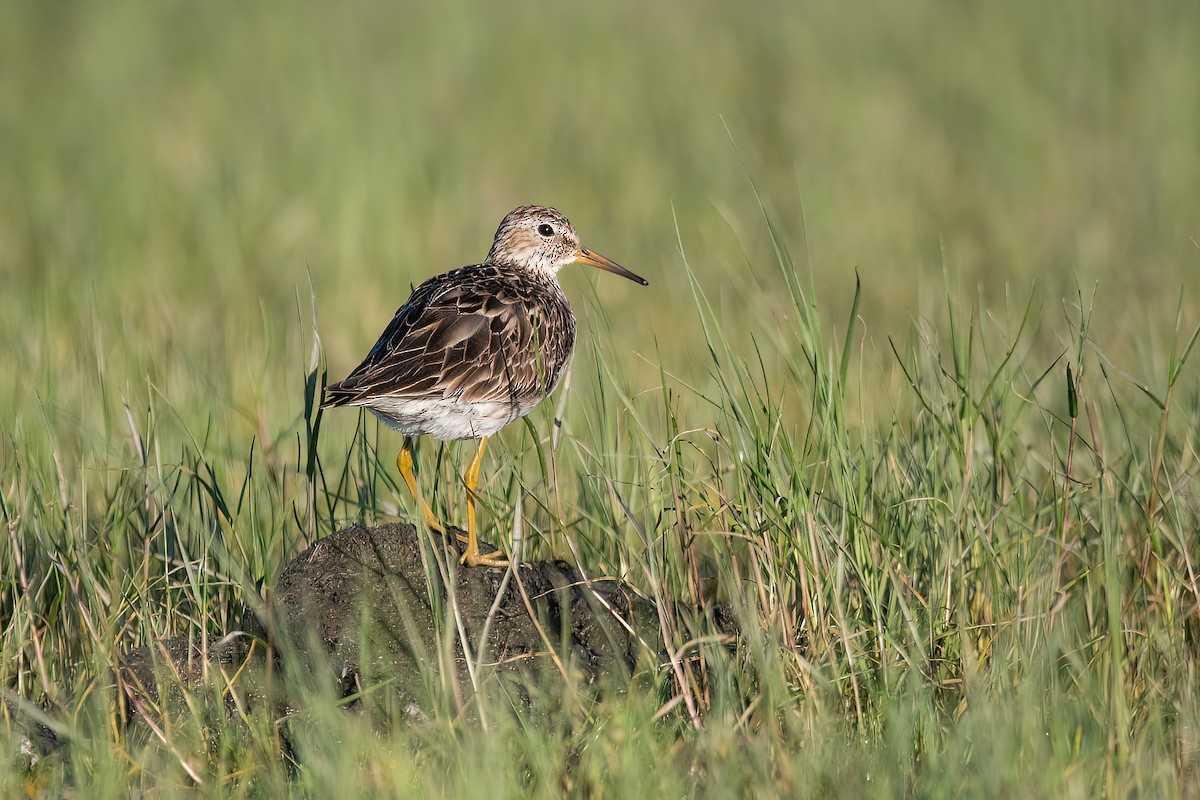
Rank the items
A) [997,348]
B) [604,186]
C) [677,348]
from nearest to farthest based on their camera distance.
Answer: [997,348]
[677,348]
[604,186]

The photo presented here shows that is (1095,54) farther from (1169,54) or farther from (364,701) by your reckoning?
(364,701)

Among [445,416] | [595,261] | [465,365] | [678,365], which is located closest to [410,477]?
[445,416]

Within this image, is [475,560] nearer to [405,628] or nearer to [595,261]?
[405,628]

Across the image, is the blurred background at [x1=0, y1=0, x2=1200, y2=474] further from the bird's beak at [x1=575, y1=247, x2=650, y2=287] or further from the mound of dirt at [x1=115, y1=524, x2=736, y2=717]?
the mound of dirt at [x1=115, y1=524, x2=736, y2=717]

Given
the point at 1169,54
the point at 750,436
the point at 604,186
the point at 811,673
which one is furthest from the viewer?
the point at 1169,54

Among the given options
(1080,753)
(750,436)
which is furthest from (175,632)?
(1080,753)

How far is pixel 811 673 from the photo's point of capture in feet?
12.9

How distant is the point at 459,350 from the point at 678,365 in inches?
109

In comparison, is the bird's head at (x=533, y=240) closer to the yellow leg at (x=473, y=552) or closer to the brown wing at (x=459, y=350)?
the brown wing at (x=459, y=350)

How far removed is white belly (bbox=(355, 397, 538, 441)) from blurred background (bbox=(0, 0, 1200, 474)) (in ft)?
5.07

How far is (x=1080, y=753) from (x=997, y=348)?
11.9 ft

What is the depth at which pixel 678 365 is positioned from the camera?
749cm

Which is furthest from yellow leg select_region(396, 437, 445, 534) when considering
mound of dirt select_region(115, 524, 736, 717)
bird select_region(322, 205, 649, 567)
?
mound of dirt select_region(115, 524, 736, 717)

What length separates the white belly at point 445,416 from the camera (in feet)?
15.5
